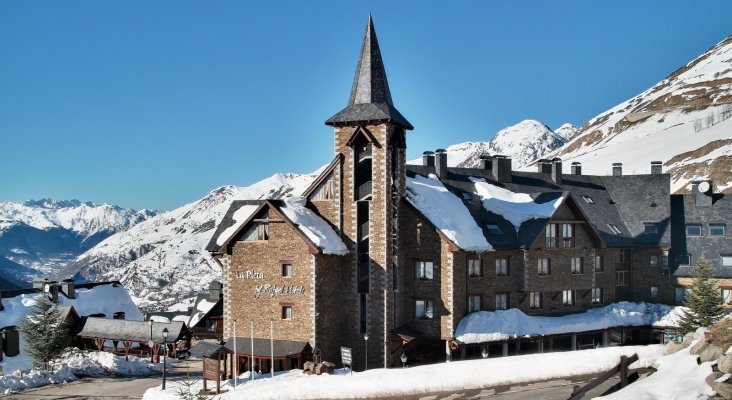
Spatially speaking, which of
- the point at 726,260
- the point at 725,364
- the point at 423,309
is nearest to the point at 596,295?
the point at 726,260

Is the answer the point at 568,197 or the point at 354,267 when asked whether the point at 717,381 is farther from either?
the point at 568,197

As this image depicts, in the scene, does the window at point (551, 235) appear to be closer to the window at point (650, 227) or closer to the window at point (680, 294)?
the window at point (650, 227)

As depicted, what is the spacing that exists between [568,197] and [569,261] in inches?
177

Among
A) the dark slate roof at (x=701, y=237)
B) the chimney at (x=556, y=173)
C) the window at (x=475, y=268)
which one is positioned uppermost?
the chimney at (x=556, y=173)

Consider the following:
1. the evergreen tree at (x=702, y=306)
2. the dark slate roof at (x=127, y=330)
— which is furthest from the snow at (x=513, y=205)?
the dark slate roof at (x=127, y=330)

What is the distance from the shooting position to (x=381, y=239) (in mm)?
40281

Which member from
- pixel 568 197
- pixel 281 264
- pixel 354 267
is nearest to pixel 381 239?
pixel 354 267

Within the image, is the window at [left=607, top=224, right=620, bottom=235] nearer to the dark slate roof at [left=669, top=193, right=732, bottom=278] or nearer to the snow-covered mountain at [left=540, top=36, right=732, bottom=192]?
the dark slate roof at [left=669, top=193, right=732, bottom=278]

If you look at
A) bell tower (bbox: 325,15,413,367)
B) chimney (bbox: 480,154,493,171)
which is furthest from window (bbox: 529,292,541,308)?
chimney (bbox: 480,154,493,171)

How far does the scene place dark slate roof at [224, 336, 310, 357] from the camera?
38875mm

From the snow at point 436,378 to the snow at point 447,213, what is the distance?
9269mm

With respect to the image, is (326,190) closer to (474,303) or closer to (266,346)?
(266,346)

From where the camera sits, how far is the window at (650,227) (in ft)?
168

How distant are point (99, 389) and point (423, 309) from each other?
19605mm
